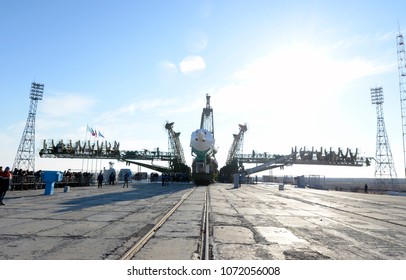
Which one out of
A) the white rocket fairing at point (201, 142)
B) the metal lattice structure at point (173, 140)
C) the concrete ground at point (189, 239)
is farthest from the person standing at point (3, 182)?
the metal lattice structure at point (173, 140)

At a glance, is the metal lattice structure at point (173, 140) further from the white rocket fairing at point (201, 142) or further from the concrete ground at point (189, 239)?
the concrete ground at point (189, 239)

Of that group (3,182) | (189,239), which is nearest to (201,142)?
(3,182)

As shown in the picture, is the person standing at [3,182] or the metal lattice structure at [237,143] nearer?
the person standing at [3,182]

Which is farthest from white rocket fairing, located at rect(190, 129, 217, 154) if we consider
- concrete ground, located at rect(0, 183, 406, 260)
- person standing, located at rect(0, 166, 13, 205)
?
concrete ground, located at rect(0, 183, 406, 260)

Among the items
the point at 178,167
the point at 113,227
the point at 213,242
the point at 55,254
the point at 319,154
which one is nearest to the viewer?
the point at 55,254

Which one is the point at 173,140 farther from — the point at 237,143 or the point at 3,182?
the point at 3,182

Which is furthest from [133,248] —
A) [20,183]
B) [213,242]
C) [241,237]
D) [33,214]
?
[20,183]

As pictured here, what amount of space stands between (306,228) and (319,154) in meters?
97.5

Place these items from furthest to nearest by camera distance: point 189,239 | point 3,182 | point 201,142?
point 201,142 → point 3,182 → point 189,239

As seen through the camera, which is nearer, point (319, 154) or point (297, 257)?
point (297, 257)

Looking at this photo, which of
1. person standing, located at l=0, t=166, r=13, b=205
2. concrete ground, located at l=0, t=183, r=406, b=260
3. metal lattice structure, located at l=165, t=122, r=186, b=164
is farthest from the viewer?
metal lattice structure, located at l=165, t=122, r=186, b=164

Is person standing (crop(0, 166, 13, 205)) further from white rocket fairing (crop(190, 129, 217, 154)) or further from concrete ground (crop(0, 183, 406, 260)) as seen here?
white rocket fairing (crop(190, 129, 217, 154))
